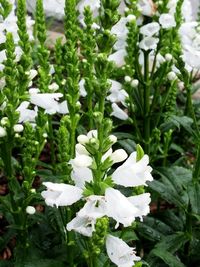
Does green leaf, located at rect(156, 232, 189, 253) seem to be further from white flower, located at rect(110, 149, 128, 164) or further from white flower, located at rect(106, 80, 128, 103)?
white flower, located at rect(110, 149, 128, 164)

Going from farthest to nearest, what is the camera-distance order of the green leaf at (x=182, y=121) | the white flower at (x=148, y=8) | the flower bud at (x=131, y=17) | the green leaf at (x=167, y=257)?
the white flower at (x=148, y=8) → the flower bud at (x=131, y=17) → the green leaf at (x=182, y=121) → the green leaf at (x=167, y=257)

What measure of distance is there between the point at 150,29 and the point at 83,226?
7.63 feet

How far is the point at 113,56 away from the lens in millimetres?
5262

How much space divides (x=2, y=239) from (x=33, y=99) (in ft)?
3.95

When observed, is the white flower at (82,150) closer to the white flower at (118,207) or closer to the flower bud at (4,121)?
the white flower at (118,207)

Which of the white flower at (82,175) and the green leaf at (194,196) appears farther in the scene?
the green leaf at (194,196)

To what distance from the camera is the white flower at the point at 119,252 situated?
3.14 metres

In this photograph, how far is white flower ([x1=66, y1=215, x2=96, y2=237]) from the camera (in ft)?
10.1

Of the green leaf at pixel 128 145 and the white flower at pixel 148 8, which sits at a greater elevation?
the white flower at pixel 148 8

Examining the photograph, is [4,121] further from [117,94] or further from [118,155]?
[117,94]

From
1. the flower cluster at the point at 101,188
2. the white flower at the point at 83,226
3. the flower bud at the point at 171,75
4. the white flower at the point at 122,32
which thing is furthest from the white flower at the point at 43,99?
the flower bud at the point at 171,75

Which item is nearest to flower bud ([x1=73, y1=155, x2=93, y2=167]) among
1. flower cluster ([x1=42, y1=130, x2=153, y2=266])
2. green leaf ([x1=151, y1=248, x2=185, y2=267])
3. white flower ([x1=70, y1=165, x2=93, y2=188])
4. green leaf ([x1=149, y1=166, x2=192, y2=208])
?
flower cluster ([x1=42, y1=130, x2=153, y2=266])

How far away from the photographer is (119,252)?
10.3 ft

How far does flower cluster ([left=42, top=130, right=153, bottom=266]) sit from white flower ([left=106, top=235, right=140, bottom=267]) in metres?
0.01
